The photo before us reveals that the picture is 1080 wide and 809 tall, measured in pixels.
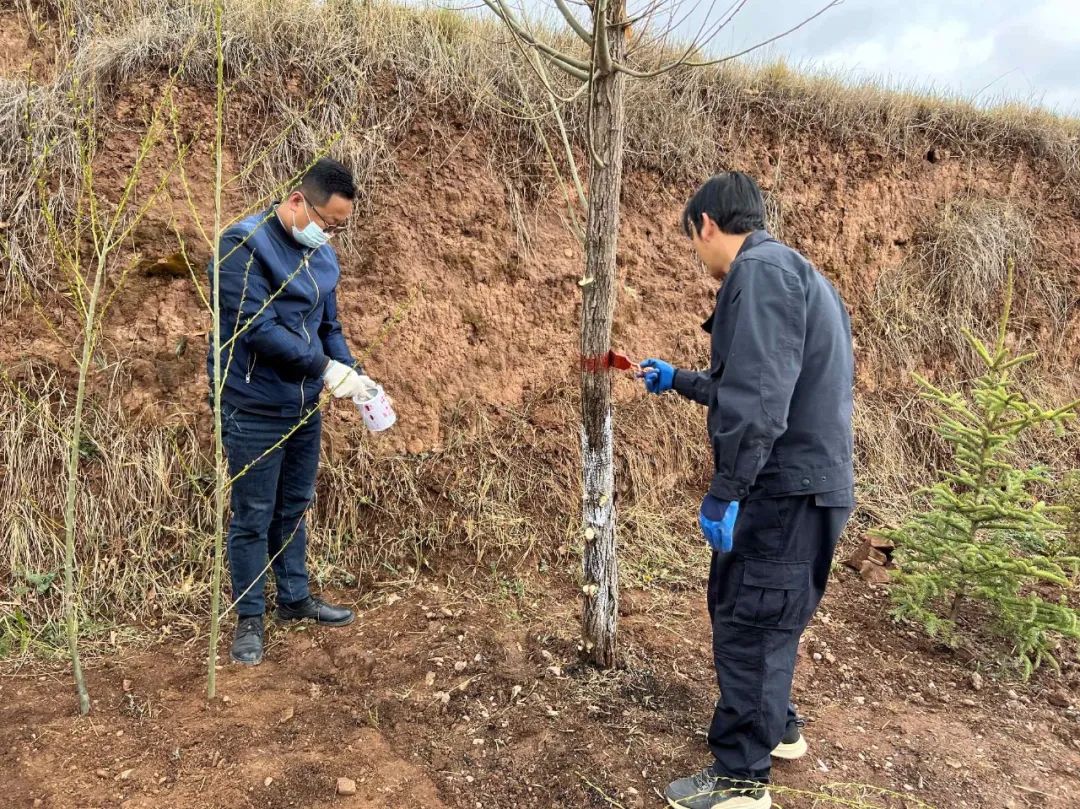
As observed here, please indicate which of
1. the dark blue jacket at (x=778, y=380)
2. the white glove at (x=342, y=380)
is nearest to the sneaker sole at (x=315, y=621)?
the white glove at (x=342, y=380)

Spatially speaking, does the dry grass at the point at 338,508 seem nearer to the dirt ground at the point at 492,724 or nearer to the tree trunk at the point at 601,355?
the dirt ground at the point at 492,724

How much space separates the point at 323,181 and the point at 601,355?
1354 mm

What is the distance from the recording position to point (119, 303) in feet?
12.3

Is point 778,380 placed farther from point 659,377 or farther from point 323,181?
point 323,181

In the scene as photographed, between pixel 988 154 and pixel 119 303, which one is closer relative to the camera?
pixel 119 303

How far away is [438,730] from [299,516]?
120cm

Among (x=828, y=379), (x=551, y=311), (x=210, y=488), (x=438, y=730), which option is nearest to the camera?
(x=828, y=379)

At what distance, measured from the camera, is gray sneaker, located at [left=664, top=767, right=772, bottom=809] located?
2.20 meters

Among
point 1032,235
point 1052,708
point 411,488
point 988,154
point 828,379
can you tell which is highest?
point 988,154

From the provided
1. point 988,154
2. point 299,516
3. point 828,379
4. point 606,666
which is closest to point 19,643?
point 299,516

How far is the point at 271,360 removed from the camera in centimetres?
285

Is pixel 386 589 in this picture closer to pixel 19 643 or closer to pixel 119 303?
pixel 19 643

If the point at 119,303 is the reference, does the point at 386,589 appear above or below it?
below

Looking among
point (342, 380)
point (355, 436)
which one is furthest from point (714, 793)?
point (355, 436)
